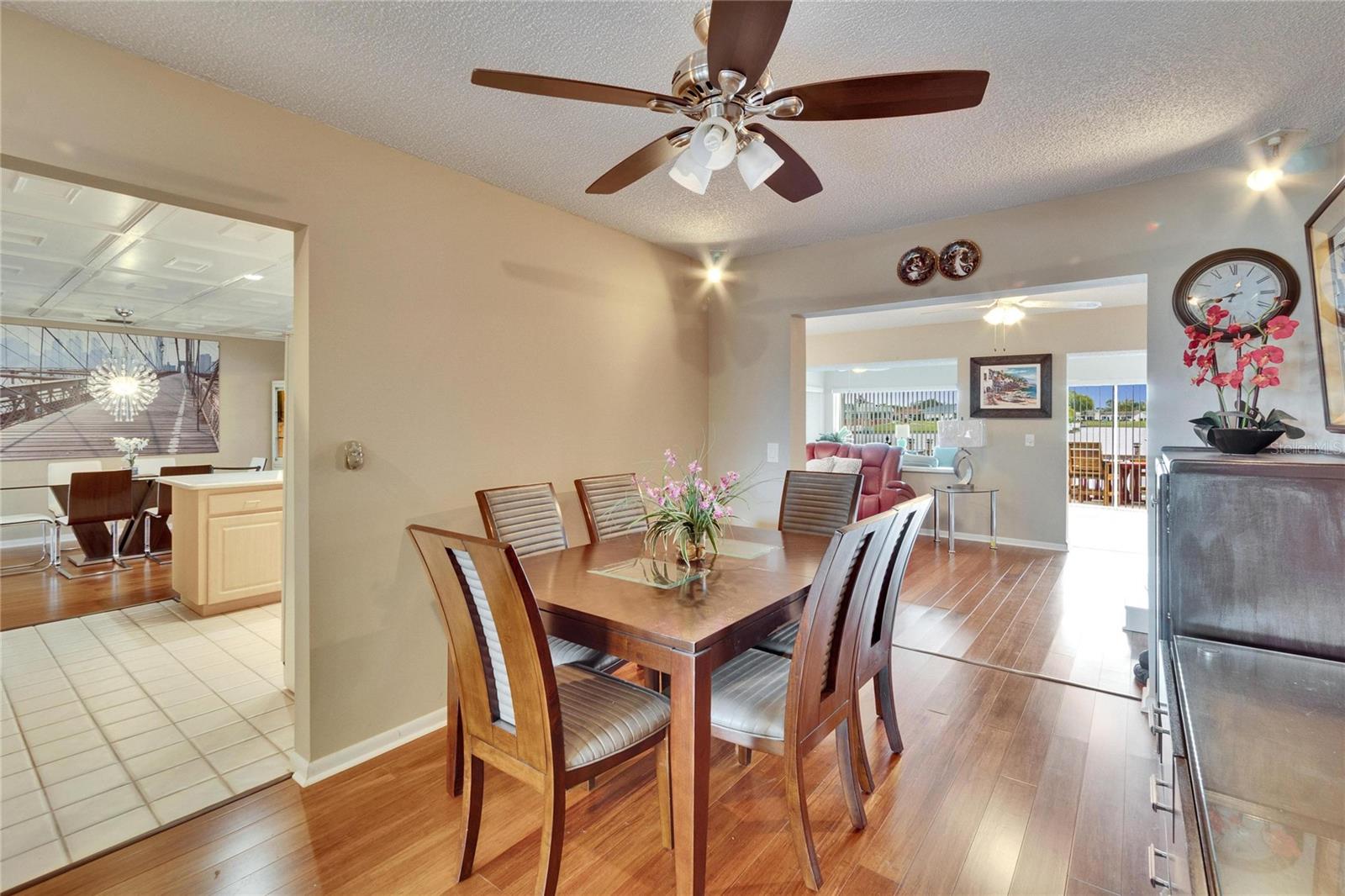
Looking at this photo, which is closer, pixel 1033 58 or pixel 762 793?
pixel 1033 58

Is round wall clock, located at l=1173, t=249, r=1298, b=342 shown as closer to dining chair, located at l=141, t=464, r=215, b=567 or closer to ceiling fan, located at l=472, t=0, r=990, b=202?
ceiling fan, located at l=472, t=0, r=990, b=202

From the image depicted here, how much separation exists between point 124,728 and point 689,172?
3.29m

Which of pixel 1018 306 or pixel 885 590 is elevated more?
pixel 1018 306

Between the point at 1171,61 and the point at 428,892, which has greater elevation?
the point at 1171,61

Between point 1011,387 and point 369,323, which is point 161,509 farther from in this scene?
point 1011,387

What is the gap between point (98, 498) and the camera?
16.5 feet

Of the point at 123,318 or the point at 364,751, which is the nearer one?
the point at 364,751

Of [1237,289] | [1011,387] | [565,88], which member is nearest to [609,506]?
[565,88]

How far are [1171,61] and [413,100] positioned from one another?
2.50 m

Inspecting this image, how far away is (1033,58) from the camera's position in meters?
1.80

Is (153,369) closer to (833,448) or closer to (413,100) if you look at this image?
(413,100)

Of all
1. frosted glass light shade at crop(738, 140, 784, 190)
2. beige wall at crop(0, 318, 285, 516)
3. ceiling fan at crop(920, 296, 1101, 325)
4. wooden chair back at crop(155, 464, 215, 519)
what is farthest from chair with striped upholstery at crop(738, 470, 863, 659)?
beige wall at crop(0, 318, 285, 516)

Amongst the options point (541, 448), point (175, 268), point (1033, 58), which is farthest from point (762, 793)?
point (175, 268)

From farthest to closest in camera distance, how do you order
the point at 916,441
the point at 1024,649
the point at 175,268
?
the point at 916,441
the point at 175,268
the point at 1024,649
